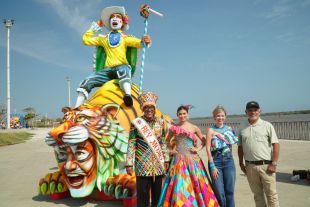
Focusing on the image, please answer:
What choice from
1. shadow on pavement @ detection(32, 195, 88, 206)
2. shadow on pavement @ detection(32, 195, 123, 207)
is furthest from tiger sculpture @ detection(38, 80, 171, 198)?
shadow on pavement @ detection(32, 195, 88, 206)

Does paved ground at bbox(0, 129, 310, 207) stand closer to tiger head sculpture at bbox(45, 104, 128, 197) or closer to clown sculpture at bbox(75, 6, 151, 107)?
tiger head sculpture at bbox(45, 104, 128, 197)

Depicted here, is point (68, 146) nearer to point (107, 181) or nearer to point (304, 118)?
point (107, 181)

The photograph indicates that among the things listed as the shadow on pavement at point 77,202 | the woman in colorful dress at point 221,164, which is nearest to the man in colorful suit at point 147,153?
the woman in colorful dress at point 221,164

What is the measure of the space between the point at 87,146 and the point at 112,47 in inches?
88.1

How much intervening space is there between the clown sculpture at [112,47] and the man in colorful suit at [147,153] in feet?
5.87

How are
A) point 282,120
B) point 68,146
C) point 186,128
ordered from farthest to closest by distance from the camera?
1. point 282,120
2. point 68,146
3. point 186,128

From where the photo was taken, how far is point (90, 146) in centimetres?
421

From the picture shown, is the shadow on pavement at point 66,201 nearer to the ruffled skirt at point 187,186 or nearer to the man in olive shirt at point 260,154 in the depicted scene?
the ruffled skirt at point 187,186

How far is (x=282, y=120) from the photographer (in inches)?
547

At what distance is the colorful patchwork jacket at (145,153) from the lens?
3.30 meters

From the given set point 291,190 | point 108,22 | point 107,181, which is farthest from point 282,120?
point 107,181

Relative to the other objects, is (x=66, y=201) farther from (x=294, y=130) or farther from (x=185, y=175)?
(x=294, y=130)

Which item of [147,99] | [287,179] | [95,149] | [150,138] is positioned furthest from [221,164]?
[287,179]

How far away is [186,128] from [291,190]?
264 cm
